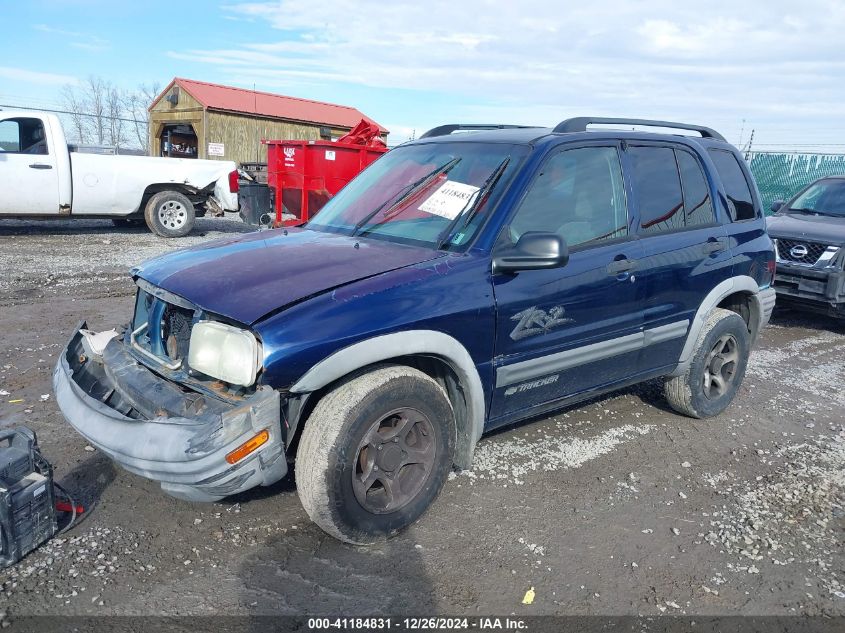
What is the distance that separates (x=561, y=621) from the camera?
2.67 m

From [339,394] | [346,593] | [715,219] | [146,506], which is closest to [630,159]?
[715,219]

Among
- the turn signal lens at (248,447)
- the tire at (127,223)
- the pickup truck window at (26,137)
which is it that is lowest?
the tire at (127,223)

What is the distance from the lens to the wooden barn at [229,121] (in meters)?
23.7

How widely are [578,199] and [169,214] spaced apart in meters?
10.1

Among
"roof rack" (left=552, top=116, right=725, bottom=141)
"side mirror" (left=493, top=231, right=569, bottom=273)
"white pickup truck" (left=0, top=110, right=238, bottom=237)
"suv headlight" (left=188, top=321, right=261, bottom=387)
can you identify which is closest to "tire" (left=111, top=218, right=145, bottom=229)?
"white pickup truck" (left=0, top=110, right=238, bottom=237)

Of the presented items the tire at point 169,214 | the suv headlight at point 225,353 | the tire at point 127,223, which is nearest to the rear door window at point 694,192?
the suv headlight at point 225,353

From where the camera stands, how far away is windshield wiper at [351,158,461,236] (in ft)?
12.5

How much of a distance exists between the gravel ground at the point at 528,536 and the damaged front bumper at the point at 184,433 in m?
0.44

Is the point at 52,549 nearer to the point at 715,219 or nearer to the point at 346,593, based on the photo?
the point at 346,593

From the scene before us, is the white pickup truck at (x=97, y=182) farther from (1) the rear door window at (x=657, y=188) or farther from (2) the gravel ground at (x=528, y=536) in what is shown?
(1) the rear door window at (x=657, y=188)

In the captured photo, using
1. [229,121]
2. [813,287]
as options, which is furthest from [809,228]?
[229,121]

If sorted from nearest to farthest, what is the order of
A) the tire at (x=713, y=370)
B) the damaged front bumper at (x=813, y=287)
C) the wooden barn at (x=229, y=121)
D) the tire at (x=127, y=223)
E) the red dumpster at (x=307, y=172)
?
1. the tire at (x=713, y=370)
2. the damaged front bumper at (x=813, y=287)
3. the red dumpster at (x=307, y=172)
4. the tire at (x=127, y=223)
5. the wooden barn at (x=229, y=121)

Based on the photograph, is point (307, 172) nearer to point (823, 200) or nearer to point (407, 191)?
point (823, 200)

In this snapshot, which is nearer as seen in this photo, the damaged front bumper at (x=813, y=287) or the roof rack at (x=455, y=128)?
the roof rack at (x=455, y=128)
